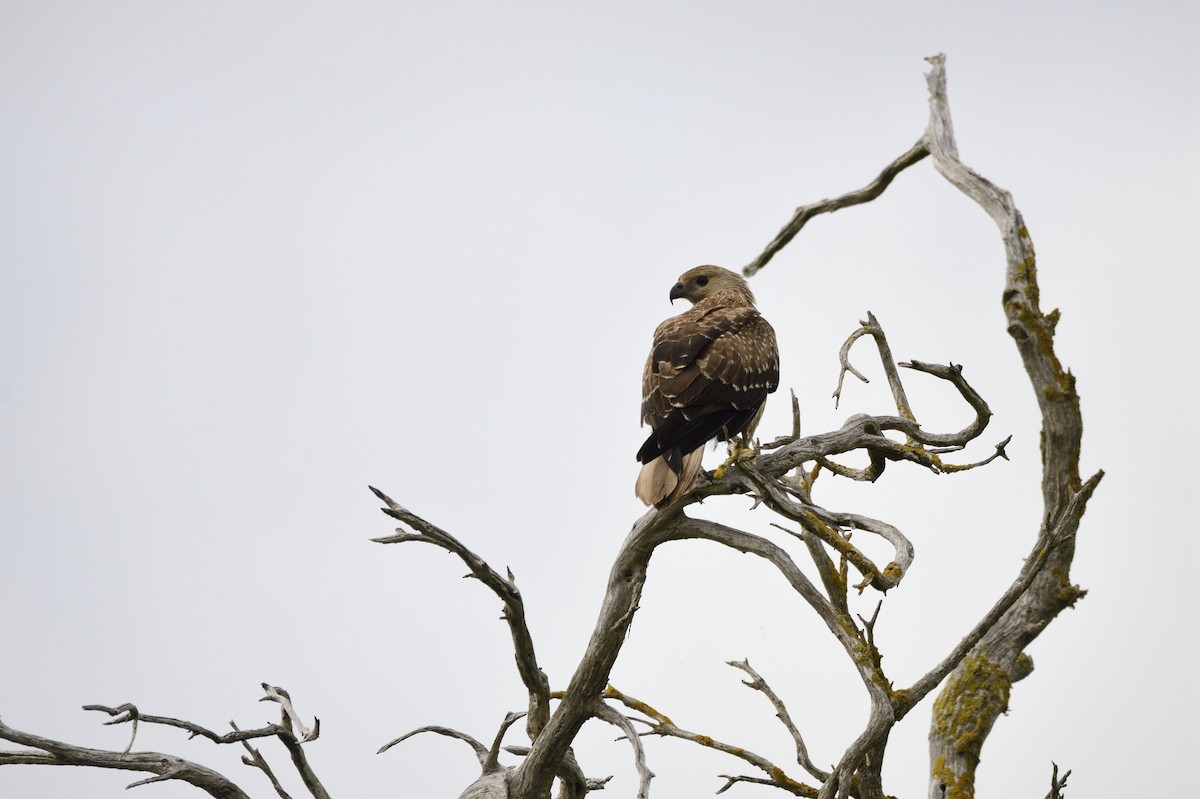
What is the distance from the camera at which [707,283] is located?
7.94m

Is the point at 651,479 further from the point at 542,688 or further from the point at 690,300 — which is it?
the point at 690,300

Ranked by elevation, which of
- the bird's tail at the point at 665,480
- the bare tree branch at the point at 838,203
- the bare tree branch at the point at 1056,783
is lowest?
the bare tree branch at the point at 1056,783

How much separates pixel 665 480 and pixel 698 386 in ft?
2.46

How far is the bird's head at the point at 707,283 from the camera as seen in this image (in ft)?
25.9

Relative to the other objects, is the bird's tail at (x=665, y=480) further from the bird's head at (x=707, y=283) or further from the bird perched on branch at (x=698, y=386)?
the bird's head at (x=707, y=283)

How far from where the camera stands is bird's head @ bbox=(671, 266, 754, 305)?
790 centimetres

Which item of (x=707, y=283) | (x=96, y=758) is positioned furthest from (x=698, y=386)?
(x=96, y=758)

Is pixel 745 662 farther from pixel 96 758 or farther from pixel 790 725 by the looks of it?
pixel 96 758

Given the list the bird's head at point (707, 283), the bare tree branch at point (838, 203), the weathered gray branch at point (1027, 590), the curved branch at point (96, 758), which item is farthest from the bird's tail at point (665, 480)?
the bare tree branch at point (838, 203)

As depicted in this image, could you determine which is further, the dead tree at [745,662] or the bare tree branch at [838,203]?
the bare tree branch at [838,203]

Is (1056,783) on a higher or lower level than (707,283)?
lower

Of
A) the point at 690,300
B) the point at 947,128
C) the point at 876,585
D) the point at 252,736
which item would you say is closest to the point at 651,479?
the point at 876,585

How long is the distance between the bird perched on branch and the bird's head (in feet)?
1.93

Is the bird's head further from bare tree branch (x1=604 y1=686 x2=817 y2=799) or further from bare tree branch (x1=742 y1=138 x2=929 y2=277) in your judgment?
bare tree branch (x1=604 y1=686 x2=817 y2=799)
